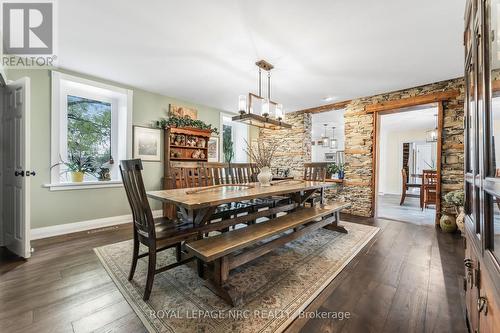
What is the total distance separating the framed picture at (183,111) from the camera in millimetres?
4430

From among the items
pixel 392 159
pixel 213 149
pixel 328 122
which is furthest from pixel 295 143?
pixel 392 159

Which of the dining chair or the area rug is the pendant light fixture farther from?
the area rug

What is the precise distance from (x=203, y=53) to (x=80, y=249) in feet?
9.42

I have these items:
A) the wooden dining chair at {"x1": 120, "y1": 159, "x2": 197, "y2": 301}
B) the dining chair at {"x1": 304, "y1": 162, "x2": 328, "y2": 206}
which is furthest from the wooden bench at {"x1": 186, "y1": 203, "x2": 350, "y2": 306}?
the dining chair at {"x1": 304, "y1": 162, "x2": 328, "y2": 206}

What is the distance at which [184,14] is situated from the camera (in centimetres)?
199

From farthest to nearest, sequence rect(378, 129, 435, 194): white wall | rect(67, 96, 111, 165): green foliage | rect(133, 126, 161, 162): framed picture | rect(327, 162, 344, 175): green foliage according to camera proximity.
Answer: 1. rect(378, 129, 435, 194): white wall
2. rect(327, 162, 344, 175): green foliage
3. rect(133, 126, 161, 162): framed picture
4. rect(67, 96, 111, 165): green foliage

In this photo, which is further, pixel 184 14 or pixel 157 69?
pixel 157 69

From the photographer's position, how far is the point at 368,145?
4355 mm

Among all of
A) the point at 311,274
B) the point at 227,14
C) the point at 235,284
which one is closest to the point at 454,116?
the point at 311,274

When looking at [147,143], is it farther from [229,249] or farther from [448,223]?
[448,223]

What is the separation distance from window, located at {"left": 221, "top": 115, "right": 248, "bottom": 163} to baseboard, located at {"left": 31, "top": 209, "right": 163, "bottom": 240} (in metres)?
2.69

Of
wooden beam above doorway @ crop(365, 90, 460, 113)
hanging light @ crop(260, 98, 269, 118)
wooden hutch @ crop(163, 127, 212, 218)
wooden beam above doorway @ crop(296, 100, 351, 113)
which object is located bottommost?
wooden hutch @ crop(163, 127, 212, 218)

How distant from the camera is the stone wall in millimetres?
3475

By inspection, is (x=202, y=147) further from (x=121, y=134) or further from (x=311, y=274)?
(x=311, y=274)
